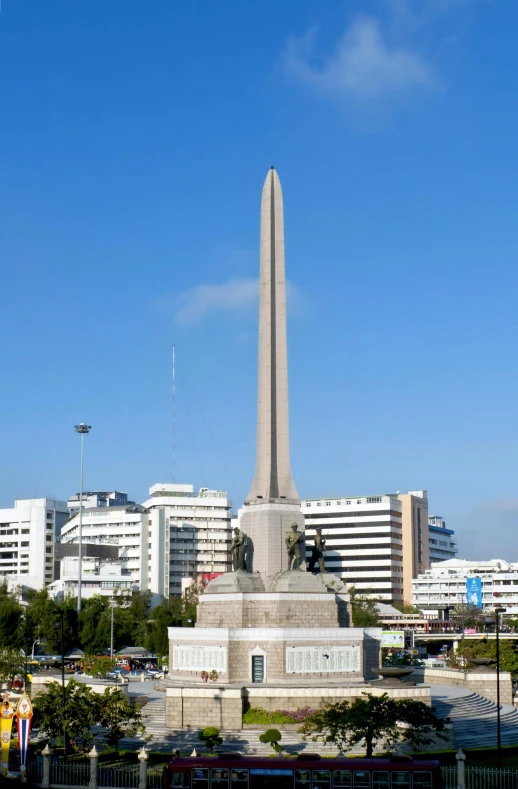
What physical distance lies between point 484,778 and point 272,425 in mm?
23953

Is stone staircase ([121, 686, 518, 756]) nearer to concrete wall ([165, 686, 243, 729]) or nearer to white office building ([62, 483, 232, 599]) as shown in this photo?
concrete wall ([165, 686, 243, 729])

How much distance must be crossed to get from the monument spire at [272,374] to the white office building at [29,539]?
8128 centimetres

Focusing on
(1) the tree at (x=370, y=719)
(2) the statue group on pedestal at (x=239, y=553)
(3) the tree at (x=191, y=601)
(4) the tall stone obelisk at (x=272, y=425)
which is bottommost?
(1) the tree at (x=370, y=719)

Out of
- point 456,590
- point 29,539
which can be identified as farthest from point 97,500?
point 456,590

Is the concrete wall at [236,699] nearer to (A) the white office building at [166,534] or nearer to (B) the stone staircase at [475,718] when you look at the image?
(B) the stone staircase at [475,718]

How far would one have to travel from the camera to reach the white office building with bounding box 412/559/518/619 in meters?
128

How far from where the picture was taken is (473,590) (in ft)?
405

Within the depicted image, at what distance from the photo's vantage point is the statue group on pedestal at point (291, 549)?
4916 centimetres

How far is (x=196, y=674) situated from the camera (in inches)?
1871

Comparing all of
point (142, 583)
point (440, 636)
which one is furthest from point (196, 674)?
point (142, 583)

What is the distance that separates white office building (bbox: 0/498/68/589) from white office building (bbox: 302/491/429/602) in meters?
33.2

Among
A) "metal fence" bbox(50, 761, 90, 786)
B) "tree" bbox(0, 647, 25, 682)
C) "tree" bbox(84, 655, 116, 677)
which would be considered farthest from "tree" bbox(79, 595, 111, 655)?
"metal fence" bbox(50, 761, 90, 786)

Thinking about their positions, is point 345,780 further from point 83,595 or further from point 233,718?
point 83,595

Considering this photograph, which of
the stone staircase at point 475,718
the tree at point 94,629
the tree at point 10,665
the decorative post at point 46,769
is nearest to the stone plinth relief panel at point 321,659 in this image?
the stone staircase at point 475,718
